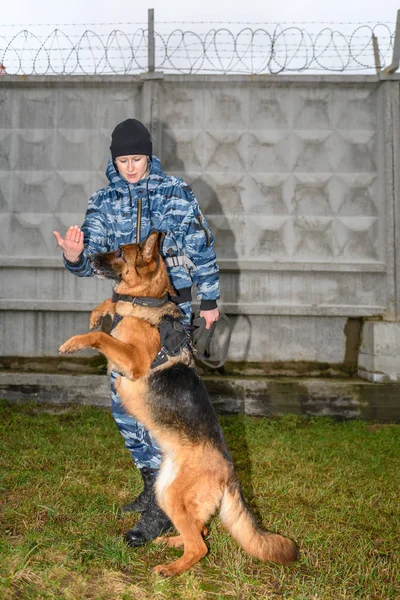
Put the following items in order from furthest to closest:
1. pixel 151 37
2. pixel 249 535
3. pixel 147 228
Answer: pixel 151 37 → pixel 147 228 → pixel 249 535

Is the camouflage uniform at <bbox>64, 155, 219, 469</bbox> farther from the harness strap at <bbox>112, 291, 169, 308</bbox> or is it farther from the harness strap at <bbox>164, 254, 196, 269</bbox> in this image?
the harness strap at <bbox>112, 291, 169, 308</bbox>

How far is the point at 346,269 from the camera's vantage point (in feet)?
25.0

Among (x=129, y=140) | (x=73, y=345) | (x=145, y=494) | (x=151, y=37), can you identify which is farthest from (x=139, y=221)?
(x=151, y=37)

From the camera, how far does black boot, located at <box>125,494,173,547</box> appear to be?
10.8ft

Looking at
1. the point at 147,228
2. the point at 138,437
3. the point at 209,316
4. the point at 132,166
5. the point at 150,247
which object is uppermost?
the point at 132,166

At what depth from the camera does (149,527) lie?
11.0 feet

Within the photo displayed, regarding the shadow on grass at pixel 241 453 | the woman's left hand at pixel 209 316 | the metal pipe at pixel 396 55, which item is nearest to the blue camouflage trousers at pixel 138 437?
the woman's left hand at pixel 209 316

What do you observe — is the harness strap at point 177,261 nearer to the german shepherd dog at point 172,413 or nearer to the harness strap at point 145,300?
the german shepherd dog at point 172,413

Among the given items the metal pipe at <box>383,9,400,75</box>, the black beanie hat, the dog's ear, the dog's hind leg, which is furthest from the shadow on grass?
the metal pipe at <box>383,9,400,75</box>

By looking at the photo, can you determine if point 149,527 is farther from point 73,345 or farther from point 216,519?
point 73,345

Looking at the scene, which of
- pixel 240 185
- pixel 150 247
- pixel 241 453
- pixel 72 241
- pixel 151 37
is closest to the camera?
pixel 72 241

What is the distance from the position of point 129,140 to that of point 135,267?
90 cm

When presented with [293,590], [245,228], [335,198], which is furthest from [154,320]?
[335,198]

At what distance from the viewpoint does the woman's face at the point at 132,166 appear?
359 cm
